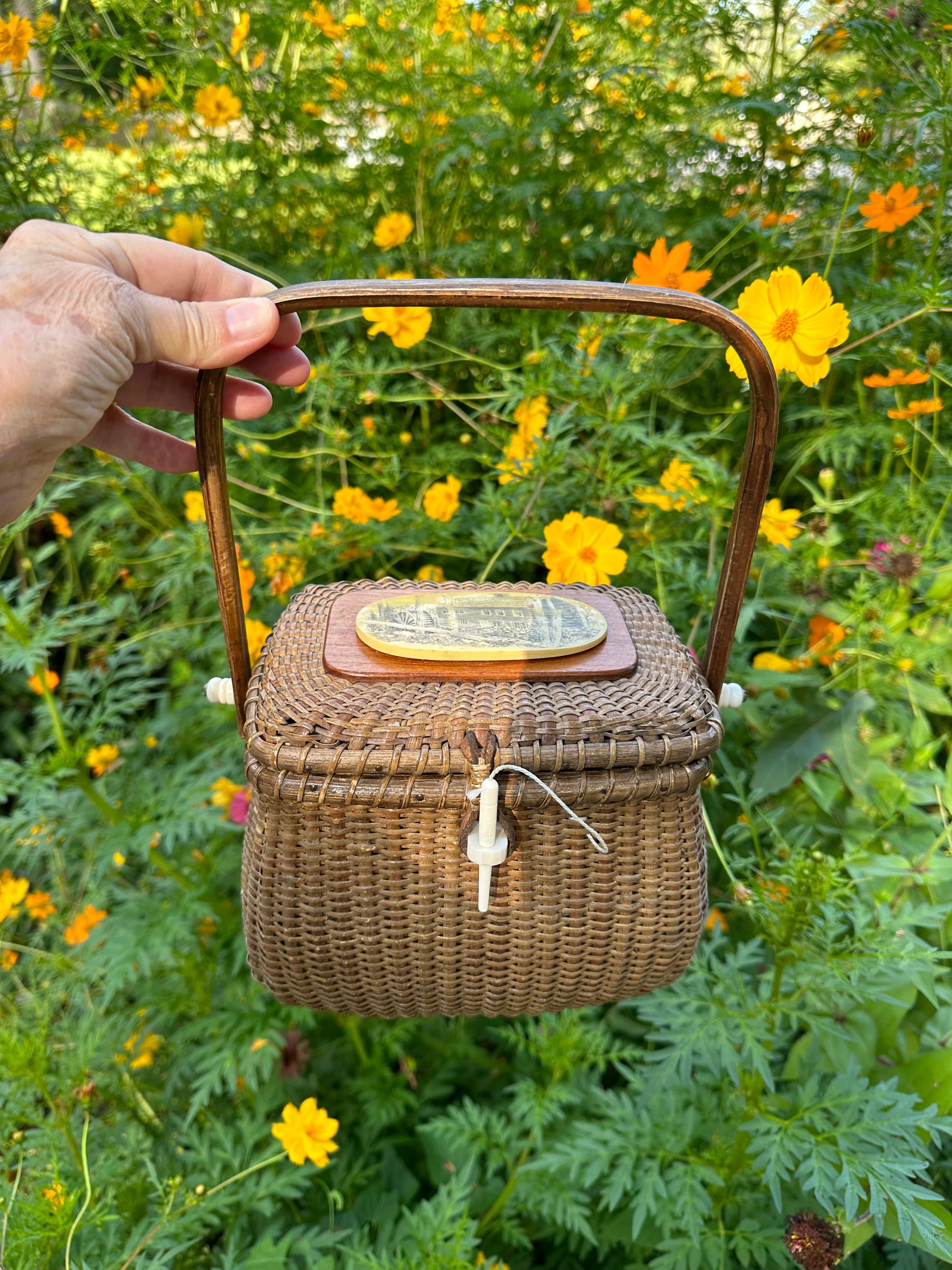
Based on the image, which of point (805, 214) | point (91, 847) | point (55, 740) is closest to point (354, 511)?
point (55, 740)

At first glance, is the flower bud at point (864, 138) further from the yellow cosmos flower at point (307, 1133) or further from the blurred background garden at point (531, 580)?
the yellow cosmos flower at point (307, 1133)

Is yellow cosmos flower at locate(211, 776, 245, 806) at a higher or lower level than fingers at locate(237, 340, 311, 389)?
lower

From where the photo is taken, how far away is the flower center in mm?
814

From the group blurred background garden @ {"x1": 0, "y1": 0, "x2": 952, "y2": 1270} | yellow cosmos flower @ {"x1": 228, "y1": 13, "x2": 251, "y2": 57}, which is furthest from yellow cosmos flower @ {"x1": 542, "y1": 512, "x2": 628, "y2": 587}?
yellow cosmos flower @ {"x1": 228, "y1": 13, "x2": 251, "y2": 57}

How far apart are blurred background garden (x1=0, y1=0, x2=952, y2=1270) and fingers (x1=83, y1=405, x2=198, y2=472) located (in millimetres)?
283

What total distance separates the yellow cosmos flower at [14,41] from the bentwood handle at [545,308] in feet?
2.99

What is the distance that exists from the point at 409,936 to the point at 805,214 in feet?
4.55

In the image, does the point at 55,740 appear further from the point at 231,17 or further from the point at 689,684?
the point at 231,17

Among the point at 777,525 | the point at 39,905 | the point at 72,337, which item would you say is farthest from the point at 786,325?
the point at 39,905

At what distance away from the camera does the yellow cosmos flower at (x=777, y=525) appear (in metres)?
1.08

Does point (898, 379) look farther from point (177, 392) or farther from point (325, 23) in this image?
point (325, 23)

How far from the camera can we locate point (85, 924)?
1.39m

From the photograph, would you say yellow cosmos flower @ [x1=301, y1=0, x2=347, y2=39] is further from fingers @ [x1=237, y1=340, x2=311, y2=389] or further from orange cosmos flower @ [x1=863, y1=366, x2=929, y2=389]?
orange cosmos flower @ [x1=863, y1=366, x2=929, y2=389]

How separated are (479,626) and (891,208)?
2.93 feet
